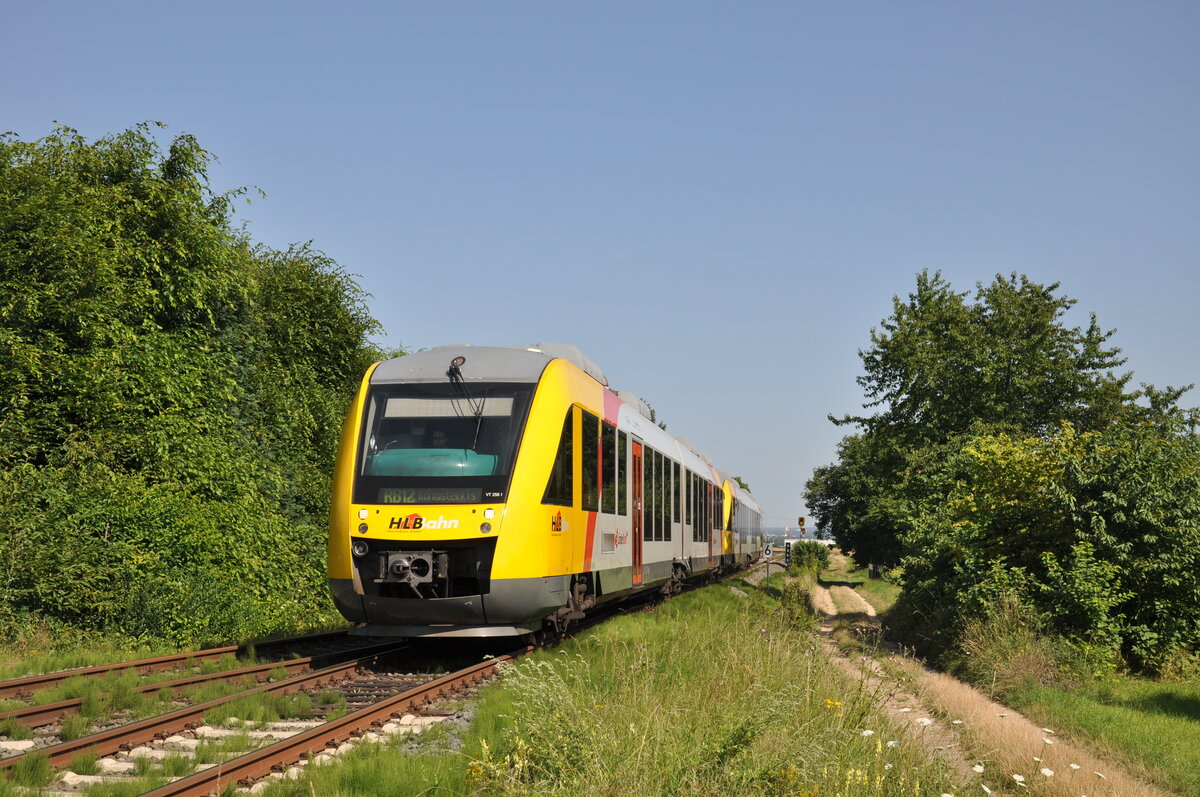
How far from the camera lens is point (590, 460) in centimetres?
1370

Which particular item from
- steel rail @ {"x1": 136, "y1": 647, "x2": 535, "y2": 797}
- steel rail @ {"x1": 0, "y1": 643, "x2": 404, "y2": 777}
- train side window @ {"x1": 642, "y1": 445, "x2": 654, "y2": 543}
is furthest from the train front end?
train side window @ {"x1": 642, "y1": 445, "x2": 654, "y2": 543}

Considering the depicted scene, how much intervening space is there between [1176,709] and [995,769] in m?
5.37

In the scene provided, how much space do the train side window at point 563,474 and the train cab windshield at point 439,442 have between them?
635 mm

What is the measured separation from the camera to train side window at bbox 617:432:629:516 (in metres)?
15.4

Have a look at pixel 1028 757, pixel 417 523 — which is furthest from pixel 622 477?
pixel 1028 757

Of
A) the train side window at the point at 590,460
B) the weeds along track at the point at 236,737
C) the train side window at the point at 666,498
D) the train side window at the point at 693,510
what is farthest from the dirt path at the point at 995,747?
the train side window at the point at 693,510

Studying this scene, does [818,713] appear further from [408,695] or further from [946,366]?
[946,366]

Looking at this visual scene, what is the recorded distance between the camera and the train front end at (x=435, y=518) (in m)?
11.2

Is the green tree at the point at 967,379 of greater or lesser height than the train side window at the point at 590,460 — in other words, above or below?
above

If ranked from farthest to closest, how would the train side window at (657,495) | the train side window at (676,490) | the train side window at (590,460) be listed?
the train side window at (676,490), the train side window at (657,495), the train side window at (590,460)

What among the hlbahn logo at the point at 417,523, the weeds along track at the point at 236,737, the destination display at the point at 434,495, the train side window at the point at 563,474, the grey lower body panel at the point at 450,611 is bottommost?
the weeds along track at the point at 236,737

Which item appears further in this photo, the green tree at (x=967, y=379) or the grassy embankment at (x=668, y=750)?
the green tree at (x=967, y=379)

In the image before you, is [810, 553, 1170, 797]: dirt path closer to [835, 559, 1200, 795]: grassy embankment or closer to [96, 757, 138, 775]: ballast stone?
[835, 559, 1200, 795]: grassy embankment

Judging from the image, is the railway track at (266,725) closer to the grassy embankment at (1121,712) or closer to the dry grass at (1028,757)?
the dry grass at (1028,757)
